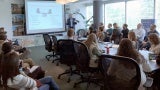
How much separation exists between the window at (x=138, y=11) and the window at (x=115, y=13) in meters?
0.38

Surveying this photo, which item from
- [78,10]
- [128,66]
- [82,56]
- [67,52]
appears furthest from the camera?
[78,10]

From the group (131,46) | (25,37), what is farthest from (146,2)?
(131,46)

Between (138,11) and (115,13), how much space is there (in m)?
1.60

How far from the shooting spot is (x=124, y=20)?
10242 millimetres

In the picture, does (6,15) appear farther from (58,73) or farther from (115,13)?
(115,13)

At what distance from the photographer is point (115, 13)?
10.9m

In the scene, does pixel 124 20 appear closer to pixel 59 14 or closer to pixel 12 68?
pixel 59 14

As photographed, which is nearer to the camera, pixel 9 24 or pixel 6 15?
pixel 6 15

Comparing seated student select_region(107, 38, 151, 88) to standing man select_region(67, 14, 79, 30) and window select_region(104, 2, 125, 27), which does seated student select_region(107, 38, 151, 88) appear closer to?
window select_region(104, 2, 125, 27)

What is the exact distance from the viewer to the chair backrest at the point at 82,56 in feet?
12.8

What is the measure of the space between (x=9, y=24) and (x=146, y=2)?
606 cm

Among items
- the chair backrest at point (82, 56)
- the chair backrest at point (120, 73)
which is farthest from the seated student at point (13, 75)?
the chair backrest at point (82, 56)

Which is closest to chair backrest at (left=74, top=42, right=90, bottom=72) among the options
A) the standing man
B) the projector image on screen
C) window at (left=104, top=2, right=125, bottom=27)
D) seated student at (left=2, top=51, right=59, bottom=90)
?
seated student at (left=2, top=51, right=59, bottom=90)

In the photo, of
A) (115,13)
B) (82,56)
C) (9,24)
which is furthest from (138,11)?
(82,56)
